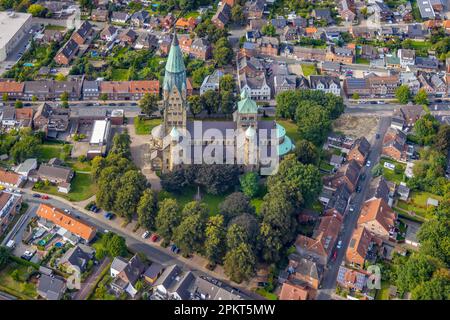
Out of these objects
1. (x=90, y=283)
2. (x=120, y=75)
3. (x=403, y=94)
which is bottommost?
(x=120, y=75)

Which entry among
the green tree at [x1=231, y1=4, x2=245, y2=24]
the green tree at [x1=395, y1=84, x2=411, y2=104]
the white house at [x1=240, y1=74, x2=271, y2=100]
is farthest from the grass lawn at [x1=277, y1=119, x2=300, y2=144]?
the green tree at [x1=231, y1=4, x2=245, y2=24]

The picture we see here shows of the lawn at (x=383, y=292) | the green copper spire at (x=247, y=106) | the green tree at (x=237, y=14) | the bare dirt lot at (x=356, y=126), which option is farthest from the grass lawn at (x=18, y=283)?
the green tree at (x=237, y=14)

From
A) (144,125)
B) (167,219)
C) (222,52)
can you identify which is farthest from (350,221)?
(222,52)

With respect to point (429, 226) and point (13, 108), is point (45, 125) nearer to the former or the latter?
point (13, 108)

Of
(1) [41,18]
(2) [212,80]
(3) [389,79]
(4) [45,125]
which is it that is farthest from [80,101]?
(3) [389,79]

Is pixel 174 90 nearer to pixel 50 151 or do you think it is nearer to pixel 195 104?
pixel 195 104

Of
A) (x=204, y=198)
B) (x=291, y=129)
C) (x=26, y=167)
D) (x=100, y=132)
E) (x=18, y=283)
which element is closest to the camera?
(x=18, y=283)
